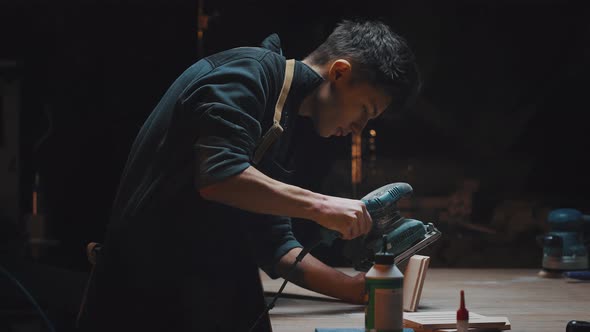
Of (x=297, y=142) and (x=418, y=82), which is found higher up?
(x=418, y=82)

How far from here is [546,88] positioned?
197 inches

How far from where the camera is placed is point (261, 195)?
1.33 meters

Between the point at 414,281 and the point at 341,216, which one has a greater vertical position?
the point at 341,216

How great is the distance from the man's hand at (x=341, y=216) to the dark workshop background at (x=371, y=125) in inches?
52.4

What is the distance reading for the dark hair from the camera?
5.51 ft

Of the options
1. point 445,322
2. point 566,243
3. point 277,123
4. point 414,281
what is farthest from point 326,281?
point 566,243

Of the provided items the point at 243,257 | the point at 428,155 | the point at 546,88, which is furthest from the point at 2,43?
the point at 546,88

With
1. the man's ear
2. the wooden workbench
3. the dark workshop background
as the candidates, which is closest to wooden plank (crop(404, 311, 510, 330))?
the wooden workbench

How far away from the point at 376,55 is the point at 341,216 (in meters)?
0.47

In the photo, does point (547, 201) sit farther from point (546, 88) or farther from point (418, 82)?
point (418, 82)

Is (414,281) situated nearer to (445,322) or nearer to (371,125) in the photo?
(445,322)

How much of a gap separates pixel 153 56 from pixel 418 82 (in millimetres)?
2271

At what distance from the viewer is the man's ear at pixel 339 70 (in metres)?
1.67

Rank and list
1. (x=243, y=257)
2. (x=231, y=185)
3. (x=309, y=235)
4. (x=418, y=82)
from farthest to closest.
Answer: (x=309, y=235)
(x=418, y=82)
(x=243, y=257)
(x=231, y=185)
